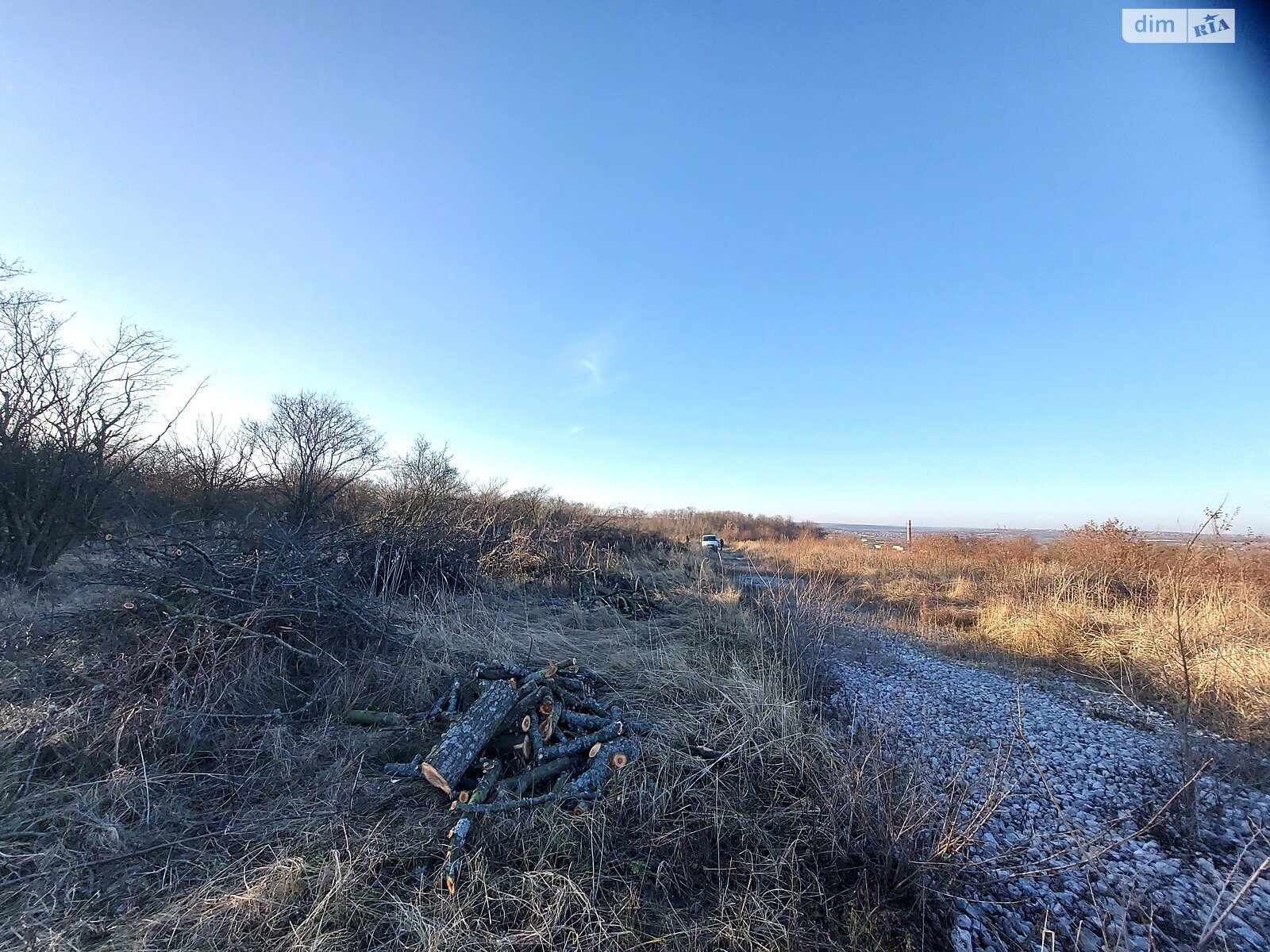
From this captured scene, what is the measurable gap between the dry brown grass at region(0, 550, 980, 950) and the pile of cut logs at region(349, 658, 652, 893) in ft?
0.42

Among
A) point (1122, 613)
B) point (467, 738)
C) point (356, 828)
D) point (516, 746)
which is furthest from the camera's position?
point (1122, 613)

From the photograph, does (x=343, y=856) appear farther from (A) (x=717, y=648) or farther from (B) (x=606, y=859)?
(A) (x=717, y=648)

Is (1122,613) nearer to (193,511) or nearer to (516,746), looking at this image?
(516,746)

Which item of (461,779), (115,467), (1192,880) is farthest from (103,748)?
(115,467)

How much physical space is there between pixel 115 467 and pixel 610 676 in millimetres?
12077

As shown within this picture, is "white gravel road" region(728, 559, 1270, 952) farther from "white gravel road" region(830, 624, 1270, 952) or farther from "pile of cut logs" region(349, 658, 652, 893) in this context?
"pile of cut logs" region(349, 658, 652, 893)

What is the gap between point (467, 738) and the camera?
3.11 metres

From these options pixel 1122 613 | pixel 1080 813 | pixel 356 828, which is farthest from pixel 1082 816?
pixel 1122 613

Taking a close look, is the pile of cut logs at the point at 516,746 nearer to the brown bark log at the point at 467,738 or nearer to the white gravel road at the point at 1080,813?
the brown bark log at the point at 467,738

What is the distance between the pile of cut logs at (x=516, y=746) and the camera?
284 centimetres

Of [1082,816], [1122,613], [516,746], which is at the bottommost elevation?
[1082,816]

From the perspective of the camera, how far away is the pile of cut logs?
2838mm

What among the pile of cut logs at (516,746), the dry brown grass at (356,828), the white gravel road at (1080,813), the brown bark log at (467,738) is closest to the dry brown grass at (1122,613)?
the white gravel road at (1080,813)

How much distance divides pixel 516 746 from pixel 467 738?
0.35 metres
